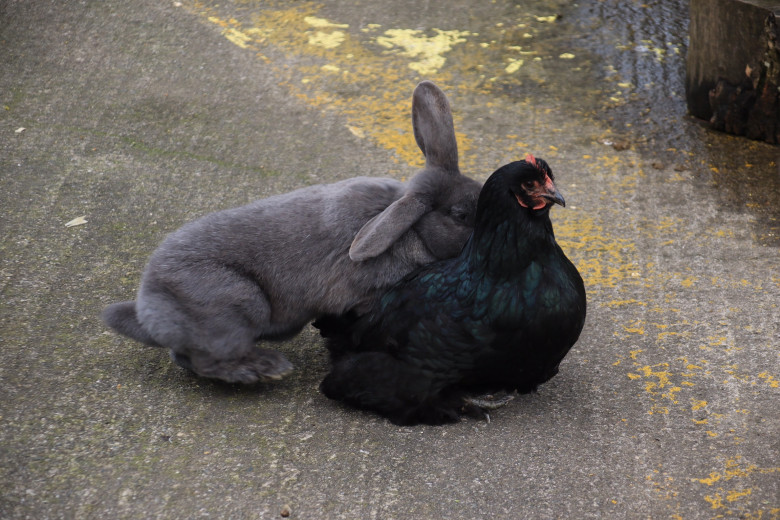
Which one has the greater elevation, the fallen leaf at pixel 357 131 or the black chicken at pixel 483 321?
the black chicken at pixel 483 321

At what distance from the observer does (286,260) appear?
3527mm

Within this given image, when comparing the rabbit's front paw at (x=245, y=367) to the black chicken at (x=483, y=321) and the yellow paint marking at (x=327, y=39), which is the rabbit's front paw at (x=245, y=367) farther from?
the yellow paint marking at (x=327, y=39)

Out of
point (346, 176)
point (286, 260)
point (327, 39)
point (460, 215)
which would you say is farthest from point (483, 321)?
point (327, 39)

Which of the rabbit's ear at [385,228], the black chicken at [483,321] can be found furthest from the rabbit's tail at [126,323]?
the rabbit's ear at [385,228]

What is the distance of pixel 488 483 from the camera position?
303cm

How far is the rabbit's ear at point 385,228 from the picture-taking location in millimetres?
3396

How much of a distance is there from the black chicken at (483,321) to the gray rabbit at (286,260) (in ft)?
0.68

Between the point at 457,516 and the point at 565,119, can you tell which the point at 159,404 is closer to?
the point at 457,516

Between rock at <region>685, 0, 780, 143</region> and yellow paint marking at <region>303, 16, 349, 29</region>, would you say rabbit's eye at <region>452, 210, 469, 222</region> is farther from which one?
yellow paint marking at <region>303, 16, 349, 29</region>

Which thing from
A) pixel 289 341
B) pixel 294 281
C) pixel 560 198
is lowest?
pixel 289 341

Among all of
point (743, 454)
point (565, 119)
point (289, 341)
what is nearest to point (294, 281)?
point (289, 341)

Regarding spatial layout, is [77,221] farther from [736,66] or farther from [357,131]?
[736,66]

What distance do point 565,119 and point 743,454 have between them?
289cm

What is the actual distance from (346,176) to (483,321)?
1999mm
